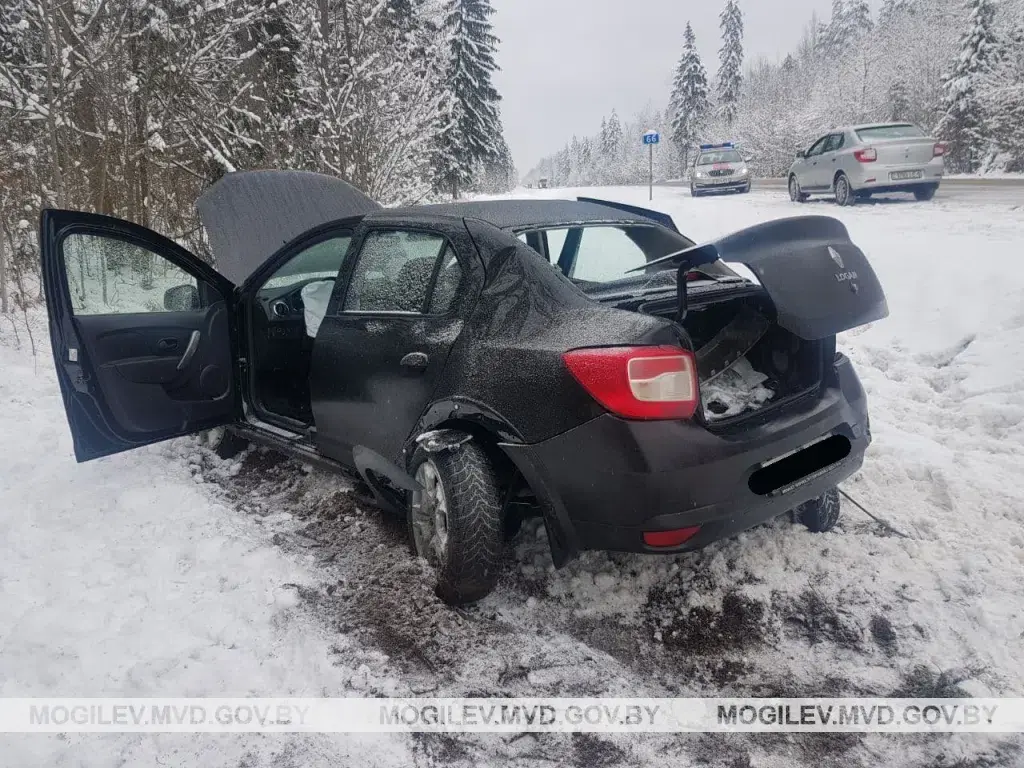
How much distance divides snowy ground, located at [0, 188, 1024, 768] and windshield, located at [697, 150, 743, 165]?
68.0 ft

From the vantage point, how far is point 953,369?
16.9 ft

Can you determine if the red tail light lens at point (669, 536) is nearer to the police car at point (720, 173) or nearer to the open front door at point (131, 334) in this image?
the open front door at point (131, 334)

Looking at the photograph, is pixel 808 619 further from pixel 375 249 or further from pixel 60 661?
pixel 60 661

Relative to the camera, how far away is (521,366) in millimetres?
2508

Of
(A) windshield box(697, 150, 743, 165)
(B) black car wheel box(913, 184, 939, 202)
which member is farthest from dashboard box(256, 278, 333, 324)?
(A) windshield box(697, 150, 743, 165)

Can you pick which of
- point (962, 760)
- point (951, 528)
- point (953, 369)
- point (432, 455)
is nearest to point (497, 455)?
point (432, 455)

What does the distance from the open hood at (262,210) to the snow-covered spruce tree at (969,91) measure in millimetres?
32104

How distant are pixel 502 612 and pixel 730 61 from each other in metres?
70.1

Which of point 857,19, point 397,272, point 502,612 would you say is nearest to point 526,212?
point 397,272

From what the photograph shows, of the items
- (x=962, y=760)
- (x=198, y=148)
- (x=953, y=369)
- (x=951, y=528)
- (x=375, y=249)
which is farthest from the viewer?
(x=198, y=148)

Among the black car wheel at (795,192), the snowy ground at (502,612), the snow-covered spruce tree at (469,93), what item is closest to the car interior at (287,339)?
the snowy ground at (502,612)

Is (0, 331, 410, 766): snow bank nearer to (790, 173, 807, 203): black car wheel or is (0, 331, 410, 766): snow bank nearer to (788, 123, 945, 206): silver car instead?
(788, 123, 945, 206): silver car

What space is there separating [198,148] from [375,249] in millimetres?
8972

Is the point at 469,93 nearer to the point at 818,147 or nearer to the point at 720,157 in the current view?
the point at 720,157
